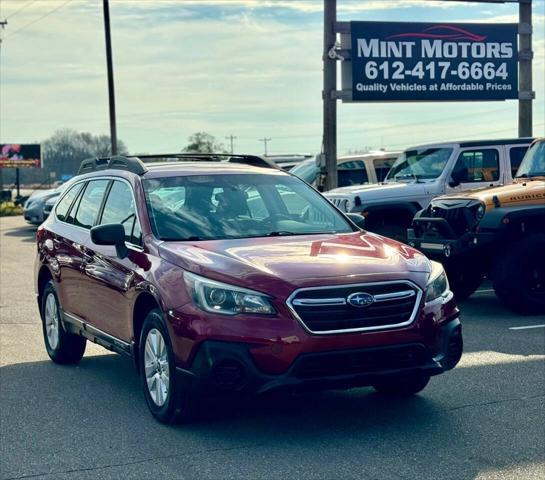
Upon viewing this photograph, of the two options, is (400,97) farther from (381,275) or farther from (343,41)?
(381,275)

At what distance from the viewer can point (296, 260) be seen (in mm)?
6012

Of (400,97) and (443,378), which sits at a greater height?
(400,97)

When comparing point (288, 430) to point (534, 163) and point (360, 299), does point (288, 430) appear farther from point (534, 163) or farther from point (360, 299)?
point (534, 163)

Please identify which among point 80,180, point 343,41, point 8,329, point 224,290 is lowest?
point 8,329

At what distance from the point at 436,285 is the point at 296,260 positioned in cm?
95

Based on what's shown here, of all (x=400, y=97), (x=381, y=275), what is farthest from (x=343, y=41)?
(x=381, y=275)

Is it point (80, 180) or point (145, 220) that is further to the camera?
point (80, 180)

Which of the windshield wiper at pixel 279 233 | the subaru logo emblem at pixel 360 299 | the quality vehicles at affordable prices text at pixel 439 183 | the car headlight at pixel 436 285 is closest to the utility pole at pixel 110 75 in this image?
the quality vehicles at affordable prices text at pixel 439 183

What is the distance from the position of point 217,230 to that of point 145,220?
51cm

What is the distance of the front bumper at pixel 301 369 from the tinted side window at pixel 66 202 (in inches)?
127

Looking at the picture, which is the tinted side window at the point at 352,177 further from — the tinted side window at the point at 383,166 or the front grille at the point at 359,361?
the front grille at the point at 359,361

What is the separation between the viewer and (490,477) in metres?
5.09

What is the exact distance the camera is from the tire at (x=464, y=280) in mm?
11992

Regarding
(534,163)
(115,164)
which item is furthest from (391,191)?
(115,164)
